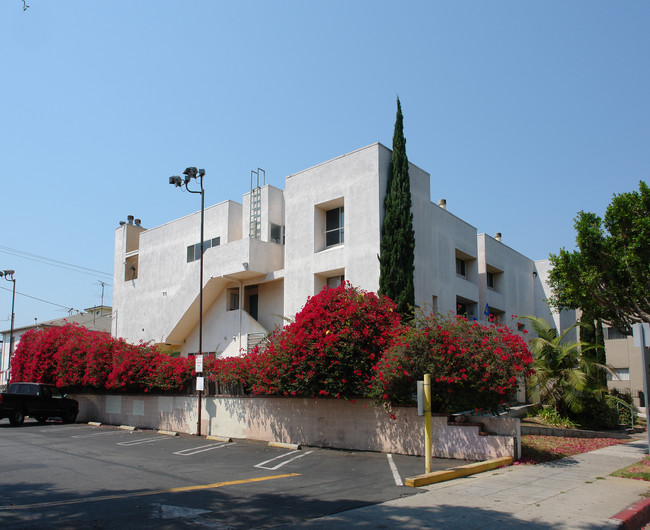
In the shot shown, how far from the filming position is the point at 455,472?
11.0 metres

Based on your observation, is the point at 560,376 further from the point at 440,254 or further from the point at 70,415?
the point at 70,415

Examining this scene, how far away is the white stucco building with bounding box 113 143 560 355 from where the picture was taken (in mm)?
22234

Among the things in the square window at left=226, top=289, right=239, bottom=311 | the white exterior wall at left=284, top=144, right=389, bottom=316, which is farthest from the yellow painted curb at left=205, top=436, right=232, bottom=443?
the square window at left=226, top=289, right=239, bottom=311

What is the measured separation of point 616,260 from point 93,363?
21.4m

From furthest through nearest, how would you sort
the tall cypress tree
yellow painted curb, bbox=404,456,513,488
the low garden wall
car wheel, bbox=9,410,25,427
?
car wheel, bbox=9,410,25,427 → the tall cypress tree → the low garden wall → yellow painted curb, bbox=404,456,513,488

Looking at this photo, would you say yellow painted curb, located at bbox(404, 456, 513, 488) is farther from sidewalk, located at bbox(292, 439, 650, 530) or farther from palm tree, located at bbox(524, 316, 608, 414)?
palm tree, located at bbox(524, 316, 608, 414)

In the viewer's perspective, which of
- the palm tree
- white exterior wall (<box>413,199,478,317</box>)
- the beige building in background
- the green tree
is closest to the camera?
the green tree

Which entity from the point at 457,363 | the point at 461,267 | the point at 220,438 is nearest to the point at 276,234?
the point at 461,267

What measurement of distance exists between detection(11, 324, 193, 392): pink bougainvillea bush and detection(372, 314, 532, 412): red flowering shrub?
10411 millimetres

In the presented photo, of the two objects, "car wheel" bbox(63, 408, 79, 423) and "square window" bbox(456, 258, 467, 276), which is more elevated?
"square window" bbox(456, 258, 467, 276)

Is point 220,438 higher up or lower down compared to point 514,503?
lower down

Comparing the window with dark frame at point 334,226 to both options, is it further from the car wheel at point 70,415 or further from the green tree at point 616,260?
the car wheel at point 70,415

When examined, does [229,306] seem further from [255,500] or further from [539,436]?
[255,500]

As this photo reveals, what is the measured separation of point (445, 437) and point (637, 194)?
27.6 feet
